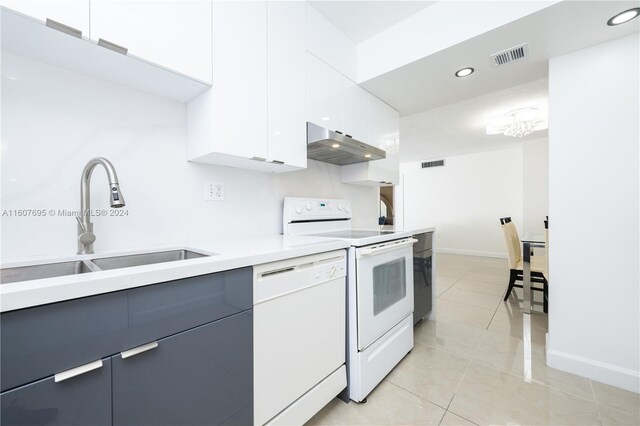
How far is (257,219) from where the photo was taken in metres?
1.81

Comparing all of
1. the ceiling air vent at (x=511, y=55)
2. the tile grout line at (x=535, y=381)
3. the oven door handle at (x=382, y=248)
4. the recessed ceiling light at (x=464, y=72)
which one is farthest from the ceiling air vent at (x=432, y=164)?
the tile grout line at (x=535, y=381)

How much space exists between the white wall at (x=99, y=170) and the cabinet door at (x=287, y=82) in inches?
15.3

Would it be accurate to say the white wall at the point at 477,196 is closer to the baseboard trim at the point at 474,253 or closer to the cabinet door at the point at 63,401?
the baseboard trim at the point at 474,253

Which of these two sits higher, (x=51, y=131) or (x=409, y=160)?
(x=409, y=160)

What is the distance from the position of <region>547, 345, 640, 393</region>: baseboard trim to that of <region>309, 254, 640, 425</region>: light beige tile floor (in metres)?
0.05

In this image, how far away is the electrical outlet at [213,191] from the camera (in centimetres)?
154

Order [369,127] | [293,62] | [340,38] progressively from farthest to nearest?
1. [369,127]
2. [340,38]
3. [293,62]

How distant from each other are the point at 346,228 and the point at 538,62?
1907 mm

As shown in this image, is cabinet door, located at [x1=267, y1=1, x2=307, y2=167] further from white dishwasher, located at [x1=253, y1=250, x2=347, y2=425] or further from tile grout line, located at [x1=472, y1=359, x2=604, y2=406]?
tile grout line, located at [x1=472, y1=359, x2=604, y2=406]

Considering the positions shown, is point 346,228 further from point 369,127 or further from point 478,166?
point 478,166

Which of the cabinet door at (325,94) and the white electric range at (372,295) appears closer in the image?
the white electric range at (372,295)

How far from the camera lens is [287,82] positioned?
162cm

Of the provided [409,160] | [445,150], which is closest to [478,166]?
[445,150]

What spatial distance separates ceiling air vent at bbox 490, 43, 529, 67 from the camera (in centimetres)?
169
